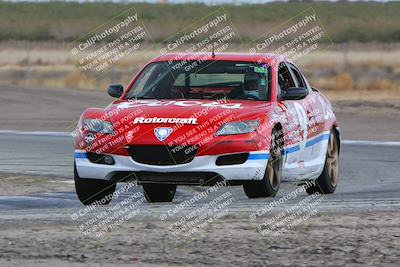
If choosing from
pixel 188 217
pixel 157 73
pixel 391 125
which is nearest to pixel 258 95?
pixel 157 73

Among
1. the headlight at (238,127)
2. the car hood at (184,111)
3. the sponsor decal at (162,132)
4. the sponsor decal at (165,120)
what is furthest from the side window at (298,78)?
the sponsor decal at (162,132)

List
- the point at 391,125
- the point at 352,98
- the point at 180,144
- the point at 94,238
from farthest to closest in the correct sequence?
the point at 352,98, the point at 391,125, the point at 180,144, the point at 94,238

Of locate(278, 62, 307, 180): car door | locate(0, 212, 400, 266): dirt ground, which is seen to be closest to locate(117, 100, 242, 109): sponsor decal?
locate(278, 62, 307, 180): car door

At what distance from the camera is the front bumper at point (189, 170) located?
1076 cm

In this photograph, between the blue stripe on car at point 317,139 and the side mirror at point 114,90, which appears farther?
the blue stripe on car at point 317,139

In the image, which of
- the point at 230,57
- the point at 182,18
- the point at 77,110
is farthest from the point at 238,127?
the point at 182,18

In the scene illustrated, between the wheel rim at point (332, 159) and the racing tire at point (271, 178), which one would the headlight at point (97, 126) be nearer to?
the racing tire at point (271, 178)

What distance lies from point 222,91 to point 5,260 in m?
4.79

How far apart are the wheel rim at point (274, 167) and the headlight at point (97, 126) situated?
4.95 ft

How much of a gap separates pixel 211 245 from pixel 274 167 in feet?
10.4

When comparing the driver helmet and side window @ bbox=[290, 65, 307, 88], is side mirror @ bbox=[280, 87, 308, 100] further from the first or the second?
side window @ bbox=[290, 65, 307, 88]

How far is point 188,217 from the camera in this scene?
9.31 metres

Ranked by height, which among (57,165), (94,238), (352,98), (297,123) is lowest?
(352,98)

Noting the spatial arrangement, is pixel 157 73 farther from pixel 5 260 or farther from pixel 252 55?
pixel 5 260
